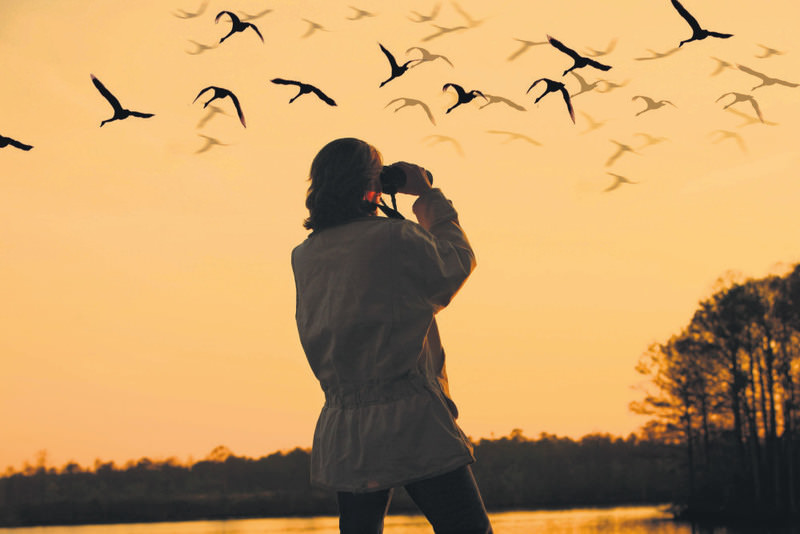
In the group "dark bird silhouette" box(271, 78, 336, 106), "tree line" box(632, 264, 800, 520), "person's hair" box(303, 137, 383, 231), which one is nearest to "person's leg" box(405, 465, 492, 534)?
"person's hair" box(303, 137, 383, 231)

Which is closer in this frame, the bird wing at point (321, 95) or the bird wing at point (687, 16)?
the bird wing at point (321, 95)

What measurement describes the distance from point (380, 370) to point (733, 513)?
39499mm

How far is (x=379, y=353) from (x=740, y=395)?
3570 centimetres

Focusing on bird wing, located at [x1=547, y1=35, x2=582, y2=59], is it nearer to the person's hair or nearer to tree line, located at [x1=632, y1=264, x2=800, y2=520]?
the person's hair

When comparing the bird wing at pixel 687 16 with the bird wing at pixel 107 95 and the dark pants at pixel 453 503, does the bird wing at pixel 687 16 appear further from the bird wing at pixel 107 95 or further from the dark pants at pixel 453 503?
the dark pants at pixel 453 503

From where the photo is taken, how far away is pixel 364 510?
9.00 feet

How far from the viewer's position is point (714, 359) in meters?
35.3

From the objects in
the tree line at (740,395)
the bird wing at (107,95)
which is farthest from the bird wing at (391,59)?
the tree line at (740,395)

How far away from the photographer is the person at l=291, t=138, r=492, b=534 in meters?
2.61

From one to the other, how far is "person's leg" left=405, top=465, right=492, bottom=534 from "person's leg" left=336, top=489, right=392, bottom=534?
17 centimetres

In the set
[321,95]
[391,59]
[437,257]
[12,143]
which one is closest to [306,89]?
[321,95]

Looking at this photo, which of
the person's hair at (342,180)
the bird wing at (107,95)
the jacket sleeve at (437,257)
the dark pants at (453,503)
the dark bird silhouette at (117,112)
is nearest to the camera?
the dark pants at (453,503)

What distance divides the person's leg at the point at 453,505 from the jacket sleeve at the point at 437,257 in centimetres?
55

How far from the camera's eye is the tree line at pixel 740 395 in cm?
3378
